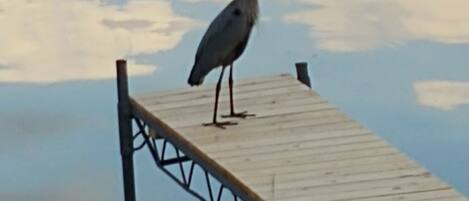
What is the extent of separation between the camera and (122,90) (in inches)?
369

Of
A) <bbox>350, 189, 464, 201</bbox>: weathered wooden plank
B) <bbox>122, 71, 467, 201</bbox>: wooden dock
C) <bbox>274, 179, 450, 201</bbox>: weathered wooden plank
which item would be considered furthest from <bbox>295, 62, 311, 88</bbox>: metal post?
<bbox>350, 189, 464, 201</bbox>: weathered wooden plank

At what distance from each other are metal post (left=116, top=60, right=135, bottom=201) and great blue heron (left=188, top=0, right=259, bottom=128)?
61 centimetres

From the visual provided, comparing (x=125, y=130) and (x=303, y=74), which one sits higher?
(x=303, y=74)

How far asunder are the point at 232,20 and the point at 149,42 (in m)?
3.90

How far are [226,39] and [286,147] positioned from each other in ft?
2.30

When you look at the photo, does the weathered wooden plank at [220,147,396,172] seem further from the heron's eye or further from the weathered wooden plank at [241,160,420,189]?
the heron's eye

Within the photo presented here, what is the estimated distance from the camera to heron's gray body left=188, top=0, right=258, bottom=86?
28.6 ft

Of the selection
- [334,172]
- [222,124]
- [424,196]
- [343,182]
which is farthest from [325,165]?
[222,124]

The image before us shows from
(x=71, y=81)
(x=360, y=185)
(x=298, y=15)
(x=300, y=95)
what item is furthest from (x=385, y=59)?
(x=360, y=185)

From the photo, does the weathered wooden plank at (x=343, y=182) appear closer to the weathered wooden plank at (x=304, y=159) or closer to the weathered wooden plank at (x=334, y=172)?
the weathered wooden plank at (x=334, y=172)

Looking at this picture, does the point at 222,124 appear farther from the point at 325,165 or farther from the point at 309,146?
the point at 325,165

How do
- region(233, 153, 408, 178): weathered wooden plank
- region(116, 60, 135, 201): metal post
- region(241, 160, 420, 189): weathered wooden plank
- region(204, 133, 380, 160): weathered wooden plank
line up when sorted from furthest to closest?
region(116, 60, 135, 201): metal post → region(204, 133, 380, 160): weathered wooden plank → region(233, 153, 408, 178): weathered wooden plank → region(241, 160, 420, 189): weathered wooden plank

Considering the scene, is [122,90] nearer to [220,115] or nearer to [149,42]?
[220,115]

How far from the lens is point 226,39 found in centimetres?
872
